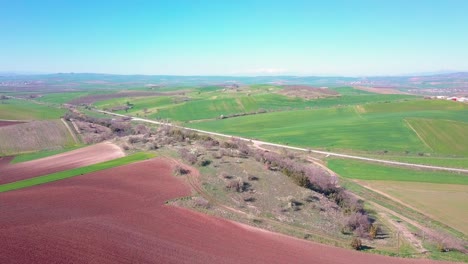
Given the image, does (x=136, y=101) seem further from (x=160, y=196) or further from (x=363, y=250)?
(x=363, y=250)

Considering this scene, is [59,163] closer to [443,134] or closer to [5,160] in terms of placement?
[5,160]

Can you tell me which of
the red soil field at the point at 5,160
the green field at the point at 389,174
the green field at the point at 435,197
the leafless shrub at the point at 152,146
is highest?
the leafless shrub at the point at 152,146

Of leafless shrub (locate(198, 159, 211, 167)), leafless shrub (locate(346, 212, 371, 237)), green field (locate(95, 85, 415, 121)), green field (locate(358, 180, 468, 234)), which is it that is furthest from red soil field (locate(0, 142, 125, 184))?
green field (locate(95, 85, 415, 121))

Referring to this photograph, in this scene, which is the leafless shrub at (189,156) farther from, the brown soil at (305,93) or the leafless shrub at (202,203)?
the brown soil at (305,93)

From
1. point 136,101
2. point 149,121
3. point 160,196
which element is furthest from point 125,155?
point 136,101

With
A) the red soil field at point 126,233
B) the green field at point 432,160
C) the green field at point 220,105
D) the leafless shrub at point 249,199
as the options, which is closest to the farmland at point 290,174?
the leafless shrub at point 249,199

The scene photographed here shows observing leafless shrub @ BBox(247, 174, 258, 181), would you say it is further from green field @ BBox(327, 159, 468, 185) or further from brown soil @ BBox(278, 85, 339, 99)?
brown soil @ BBox(278, 85, 339, 99)
